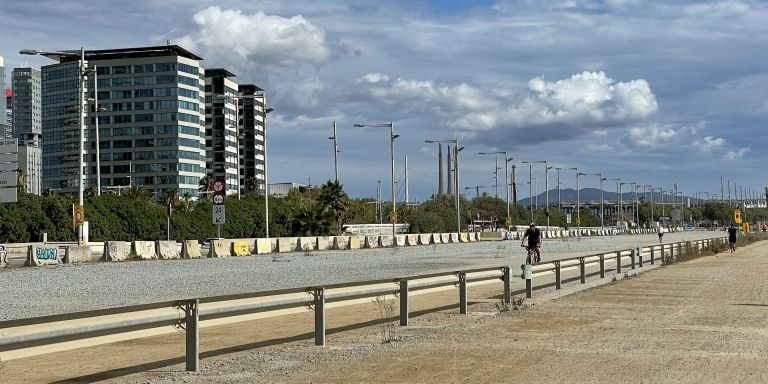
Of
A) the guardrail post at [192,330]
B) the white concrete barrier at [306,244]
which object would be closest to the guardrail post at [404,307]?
the guardrail post at [192,330]

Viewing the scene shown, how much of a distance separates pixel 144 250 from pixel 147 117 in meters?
113

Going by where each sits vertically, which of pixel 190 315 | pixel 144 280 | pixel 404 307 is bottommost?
pixel 144 280

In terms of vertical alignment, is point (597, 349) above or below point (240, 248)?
below

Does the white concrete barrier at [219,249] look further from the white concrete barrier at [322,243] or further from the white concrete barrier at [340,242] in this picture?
the white concrete barrier at [340,242]

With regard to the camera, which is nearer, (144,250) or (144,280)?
(144,280)

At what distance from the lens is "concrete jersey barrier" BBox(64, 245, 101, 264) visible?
43097 millimetres

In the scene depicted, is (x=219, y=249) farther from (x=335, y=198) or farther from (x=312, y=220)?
(x=335, y=198)

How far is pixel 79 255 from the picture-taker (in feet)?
143

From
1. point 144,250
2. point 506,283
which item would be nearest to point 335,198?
point 144,250

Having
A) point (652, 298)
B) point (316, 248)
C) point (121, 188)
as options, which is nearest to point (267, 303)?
point (652, 298)

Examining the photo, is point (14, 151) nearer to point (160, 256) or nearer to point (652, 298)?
point (160, 256)

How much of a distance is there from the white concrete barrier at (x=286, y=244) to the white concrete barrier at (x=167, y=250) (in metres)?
9.77

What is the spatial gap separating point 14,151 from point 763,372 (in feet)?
141

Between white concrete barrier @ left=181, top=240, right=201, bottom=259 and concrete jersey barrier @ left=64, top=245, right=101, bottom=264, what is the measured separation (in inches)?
261
